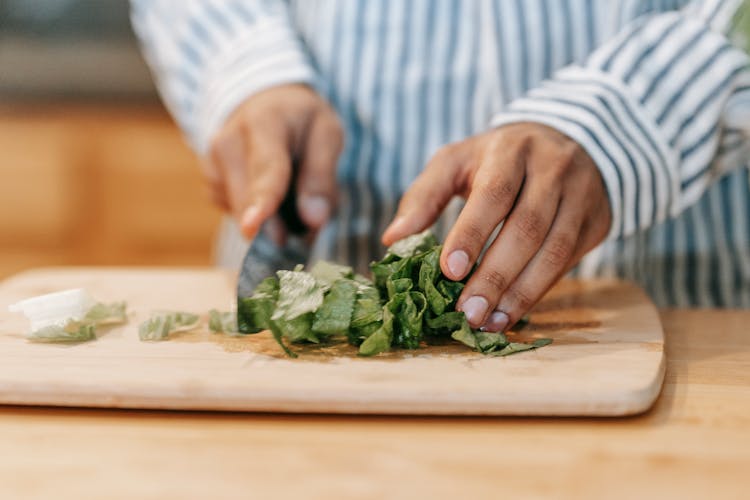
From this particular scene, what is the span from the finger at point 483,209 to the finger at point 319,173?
35 cm

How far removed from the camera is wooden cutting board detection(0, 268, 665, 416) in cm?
83

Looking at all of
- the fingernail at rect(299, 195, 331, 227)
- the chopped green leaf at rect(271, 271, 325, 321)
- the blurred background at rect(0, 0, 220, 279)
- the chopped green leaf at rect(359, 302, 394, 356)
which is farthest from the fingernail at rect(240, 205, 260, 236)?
the blurred background at rect(0, 0, 220, 279)

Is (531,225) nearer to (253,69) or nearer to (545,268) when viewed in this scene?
(545,268)

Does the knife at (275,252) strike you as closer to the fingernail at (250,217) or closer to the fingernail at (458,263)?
the fingernail at (250,217)

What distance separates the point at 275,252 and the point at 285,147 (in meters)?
0.16

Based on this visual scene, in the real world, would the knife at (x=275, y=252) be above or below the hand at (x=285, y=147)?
below

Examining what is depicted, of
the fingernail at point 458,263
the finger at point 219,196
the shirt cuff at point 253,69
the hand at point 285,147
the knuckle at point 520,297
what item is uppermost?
the shirt cuff at point 253,69

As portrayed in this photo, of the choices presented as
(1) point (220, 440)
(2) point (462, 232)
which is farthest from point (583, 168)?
(1) point (220, 440)

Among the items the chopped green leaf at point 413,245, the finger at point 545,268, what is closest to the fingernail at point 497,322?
the finger at point 545,268

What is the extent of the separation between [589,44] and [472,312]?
2.09ft

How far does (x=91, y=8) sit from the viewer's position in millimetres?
2695

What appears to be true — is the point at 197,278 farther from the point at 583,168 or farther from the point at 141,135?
the point at 141,135

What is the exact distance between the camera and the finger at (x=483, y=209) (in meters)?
0.98

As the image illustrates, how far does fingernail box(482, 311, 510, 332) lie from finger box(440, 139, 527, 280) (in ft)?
A: 0.21
